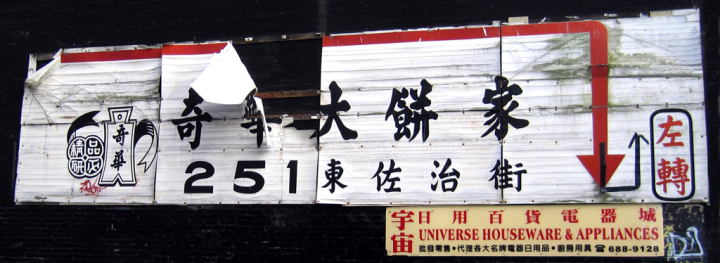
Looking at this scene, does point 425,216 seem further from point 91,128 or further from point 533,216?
point 91,128

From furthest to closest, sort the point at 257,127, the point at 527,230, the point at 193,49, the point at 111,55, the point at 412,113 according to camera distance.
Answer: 1. the point at 111,55
2. the point at 193,49
3. the point at 257,127
4. the point at 412,113
5. the point at 527,230

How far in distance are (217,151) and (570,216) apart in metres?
4.41

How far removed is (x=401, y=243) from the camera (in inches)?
254

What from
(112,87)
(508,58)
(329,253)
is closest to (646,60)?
(508,58)

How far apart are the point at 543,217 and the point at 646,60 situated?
2134mm

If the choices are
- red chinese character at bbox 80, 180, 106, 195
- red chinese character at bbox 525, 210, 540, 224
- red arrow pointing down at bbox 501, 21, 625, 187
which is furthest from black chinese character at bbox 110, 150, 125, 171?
red arrow pointing down at bbox 501, 21, 625, 187

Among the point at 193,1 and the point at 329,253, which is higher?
the point at 193,1

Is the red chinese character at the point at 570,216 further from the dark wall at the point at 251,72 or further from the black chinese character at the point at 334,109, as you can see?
the black chinese character at the point at 334,109

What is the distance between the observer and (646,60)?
19.9 feet

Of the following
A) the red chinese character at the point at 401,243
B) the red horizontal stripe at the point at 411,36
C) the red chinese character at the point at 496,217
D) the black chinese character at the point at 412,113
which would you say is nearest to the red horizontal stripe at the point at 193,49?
the red horizontal stripe at the point at 411,36

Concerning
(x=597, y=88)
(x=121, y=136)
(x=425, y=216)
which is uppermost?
(x=597, y=88)

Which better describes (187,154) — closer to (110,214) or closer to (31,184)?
(110,214)

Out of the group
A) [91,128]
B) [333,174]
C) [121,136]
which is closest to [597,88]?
[333,174]

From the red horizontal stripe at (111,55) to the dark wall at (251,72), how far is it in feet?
0.65
